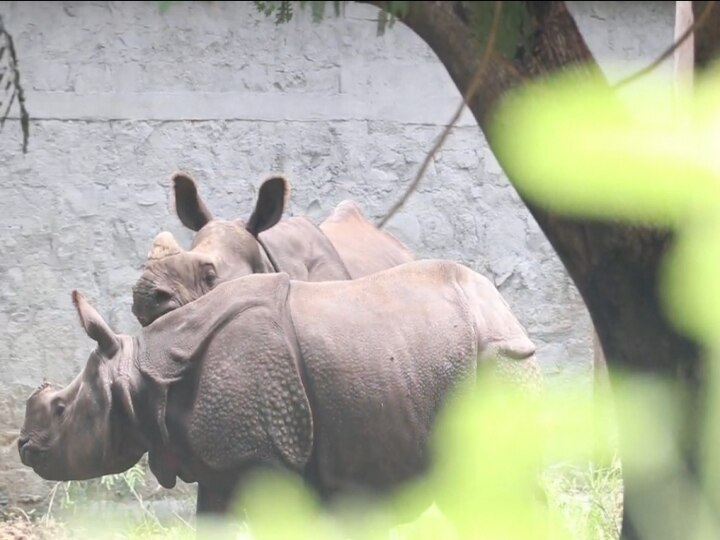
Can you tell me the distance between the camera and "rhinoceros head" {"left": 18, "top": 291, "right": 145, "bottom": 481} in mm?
4562

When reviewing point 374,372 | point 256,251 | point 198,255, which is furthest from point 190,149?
point 374,372

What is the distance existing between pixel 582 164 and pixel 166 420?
2389mm

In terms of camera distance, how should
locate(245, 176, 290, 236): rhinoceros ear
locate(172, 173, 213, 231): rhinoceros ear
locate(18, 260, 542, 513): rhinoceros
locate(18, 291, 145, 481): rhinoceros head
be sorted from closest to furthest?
locate(18, 260, 542, 513): rhinoceros, locate(18, 291, 145, 481): rhinoceros head, locate(245, 176, 290, 236): rhinoceros ear, locate(172, 173, 213, 231): rhinoceros ear

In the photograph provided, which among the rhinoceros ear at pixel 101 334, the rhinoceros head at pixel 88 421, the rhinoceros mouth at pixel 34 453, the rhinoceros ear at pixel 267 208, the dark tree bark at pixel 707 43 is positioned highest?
the dark tree bark at pixel 707 43

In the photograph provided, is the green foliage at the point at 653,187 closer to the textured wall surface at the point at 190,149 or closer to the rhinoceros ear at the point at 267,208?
the rhinoceros ear at the point at 267,208

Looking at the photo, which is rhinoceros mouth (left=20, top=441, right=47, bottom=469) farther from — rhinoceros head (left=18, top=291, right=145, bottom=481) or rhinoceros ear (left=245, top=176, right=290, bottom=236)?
rhinoceros ear (left=245, top=176, right=290, bottom=236)

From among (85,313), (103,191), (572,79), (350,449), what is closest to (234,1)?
(103,191)

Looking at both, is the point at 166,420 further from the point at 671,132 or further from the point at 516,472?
the point at 671,132

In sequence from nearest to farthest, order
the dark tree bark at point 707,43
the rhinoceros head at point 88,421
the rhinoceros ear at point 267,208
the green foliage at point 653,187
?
the green foliage at point 653,187 < the dark tree bark at point 707,43 < the rhinoceros head at point 88,421 < the rhinoceros ear at point 267,208

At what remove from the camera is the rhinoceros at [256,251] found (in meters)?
4.70

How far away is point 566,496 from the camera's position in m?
6.38

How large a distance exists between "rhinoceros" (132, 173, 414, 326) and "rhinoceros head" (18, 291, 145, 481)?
0.18 m

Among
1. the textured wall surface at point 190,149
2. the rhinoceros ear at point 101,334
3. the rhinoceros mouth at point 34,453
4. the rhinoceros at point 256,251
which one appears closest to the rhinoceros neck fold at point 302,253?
the rhinoceros at point 256,251

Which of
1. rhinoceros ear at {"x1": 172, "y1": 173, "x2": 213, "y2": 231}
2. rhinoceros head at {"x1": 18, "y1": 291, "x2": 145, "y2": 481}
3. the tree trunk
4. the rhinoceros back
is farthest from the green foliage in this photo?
rhinoceros ear at {"x1": 172, "y1": 173, "x2": 213, "y2": 231}
